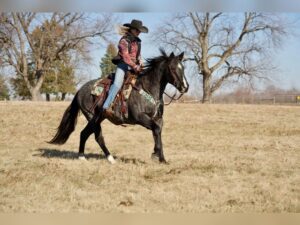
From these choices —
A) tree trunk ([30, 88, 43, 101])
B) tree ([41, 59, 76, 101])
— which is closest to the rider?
tree ([41, 59, 76, 101])

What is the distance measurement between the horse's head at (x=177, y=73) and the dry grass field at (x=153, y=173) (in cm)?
134

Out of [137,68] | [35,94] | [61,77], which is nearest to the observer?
[137,68]

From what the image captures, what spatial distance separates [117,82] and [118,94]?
0.22 meters

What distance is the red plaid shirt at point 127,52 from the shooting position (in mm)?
6418

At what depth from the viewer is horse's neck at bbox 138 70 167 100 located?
6.79 metres

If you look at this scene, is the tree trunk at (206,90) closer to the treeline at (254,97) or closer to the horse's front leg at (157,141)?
the treeline at (254,97)

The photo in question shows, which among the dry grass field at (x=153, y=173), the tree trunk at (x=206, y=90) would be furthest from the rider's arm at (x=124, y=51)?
the tree trunk at (x=206, y=90)

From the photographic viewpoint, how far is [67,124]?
25.6 ft

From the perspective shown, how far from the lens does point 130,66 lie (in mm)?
6605

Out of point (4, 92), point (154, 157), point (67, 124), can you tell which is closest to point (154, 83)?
point (154, 157)

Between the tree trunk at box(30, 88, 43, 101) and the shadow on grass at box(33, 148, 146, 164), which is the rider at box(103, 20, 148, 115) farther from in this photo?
the tree trunk at box(30, 88, 43, 101)

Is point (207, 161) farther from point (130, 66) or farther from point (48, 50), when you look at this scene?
point (48, 50)

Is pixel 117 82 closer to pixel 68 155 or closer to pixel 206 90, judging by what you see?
pixel 68 155

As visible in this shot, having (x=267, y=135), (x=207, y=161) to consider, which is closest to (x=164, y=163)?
(x=207, y=161)
